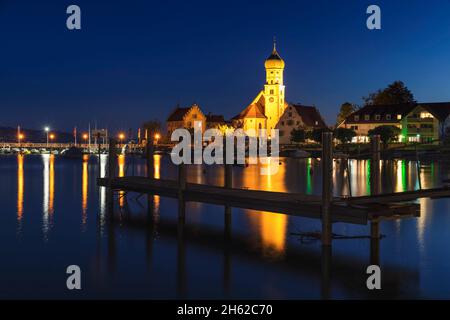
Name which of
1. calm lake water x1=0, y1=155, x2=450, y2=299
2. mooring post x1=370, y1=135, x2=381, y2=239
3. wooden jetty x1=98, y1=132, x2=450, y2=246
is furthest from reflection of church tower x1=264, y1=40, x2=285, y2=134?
mooring post x1=370, y1=135, x2=381, y2=239

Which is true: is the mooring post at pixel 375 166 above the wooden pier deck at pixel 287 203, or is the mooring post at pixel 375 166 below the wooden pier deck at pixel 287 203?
above

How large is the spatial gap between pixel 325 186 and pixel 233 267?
3.87m

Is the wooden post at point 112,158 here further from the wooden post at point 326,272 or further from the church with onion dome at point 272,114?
the church with onion dome at point 272,114

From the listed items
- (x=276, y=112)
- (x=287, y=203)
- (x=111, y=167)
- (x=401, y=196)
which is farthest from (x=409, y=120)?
(x=401, y=196)

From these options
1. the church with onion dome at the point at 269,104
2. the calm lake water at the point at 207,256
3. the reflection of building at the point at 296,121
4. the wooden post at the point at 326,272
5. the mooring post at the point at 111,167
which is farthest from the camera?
the church with onion dome at the point at 269,104

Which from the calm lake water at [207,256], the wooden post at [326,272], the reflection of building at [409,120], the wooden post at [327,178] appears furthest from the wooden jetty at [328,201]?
the reflection of building at [409,120]

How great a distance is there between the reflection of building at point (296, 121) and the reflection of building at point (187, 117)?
29.5 meters

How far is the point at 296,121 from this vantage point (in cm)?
13338

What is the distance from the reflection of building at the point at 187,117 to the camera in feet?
518

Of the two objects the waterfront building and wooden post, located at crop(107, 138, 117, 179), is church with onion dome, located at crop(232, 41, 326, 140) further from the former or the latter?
wooden post, located at crop(107, 138, 117, 179)

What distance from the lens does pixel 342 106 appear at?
144250 millimetres
